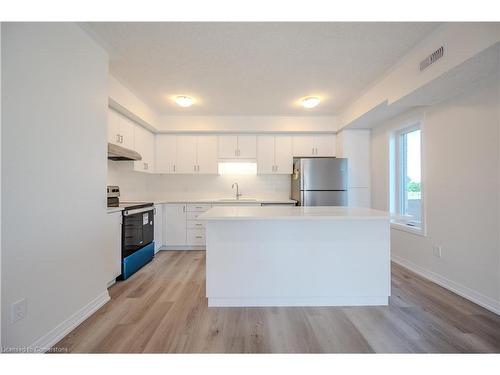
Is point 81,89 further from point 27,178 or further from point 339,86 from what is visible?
point 339,86

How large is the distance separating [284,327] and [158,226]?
2782 millimetres

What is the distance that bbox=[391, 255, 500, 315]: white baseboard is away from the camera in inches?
76.3

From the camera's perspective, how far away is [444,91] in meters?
2.20

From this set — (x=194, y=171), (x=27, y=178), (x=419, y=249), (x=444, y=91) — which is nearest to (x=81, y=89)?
(x=27, y=178)

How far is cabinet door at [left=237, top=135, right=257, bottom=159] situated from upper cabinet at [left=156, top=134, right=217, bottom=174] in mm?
490

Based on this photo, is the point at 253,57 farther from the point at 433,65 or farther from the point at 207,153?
the point at 207,153

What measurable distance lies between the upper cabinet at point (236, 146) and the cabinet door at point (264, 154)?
10 cm

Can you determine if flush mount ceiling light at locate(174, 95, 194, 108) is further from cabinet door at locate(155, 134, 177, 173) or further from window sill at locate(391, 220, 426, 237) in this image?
window sill at locate(391, 220, 426, 237)

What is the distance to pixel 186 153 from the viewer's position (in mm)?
4242

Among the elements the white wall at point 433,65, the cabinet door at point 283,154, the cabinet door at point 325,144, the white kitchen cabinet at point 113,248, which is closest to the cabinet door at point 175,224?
the white kitchen cabinet at point 113,248

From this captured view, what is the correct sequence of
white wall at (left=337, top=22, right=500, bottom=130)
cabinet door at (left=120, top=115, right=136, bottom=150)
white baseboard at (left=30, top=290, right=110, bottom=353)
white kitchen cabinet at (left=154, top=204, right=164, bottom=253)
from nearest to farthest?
white baseboard at (left=30, top=290, right=110, bottom=353)
white wall at (left=337, top=22, right=500, bottom=130)
cabinet door at (left=120, top=115, right=136, bottom=150)
white kitchen cabinet at (left=154, top=204, right=164, bottom=253)

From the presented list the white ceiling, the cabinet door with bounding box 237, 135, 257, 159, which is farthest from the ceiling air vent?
the cabinet door with bounding box 237, 135, 257, 159

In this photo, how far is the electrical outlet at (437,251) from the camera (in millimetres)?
2490

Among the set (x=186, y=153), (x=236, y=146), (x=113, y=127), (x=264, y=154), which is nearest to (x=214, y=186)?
(x=186, y=153)
